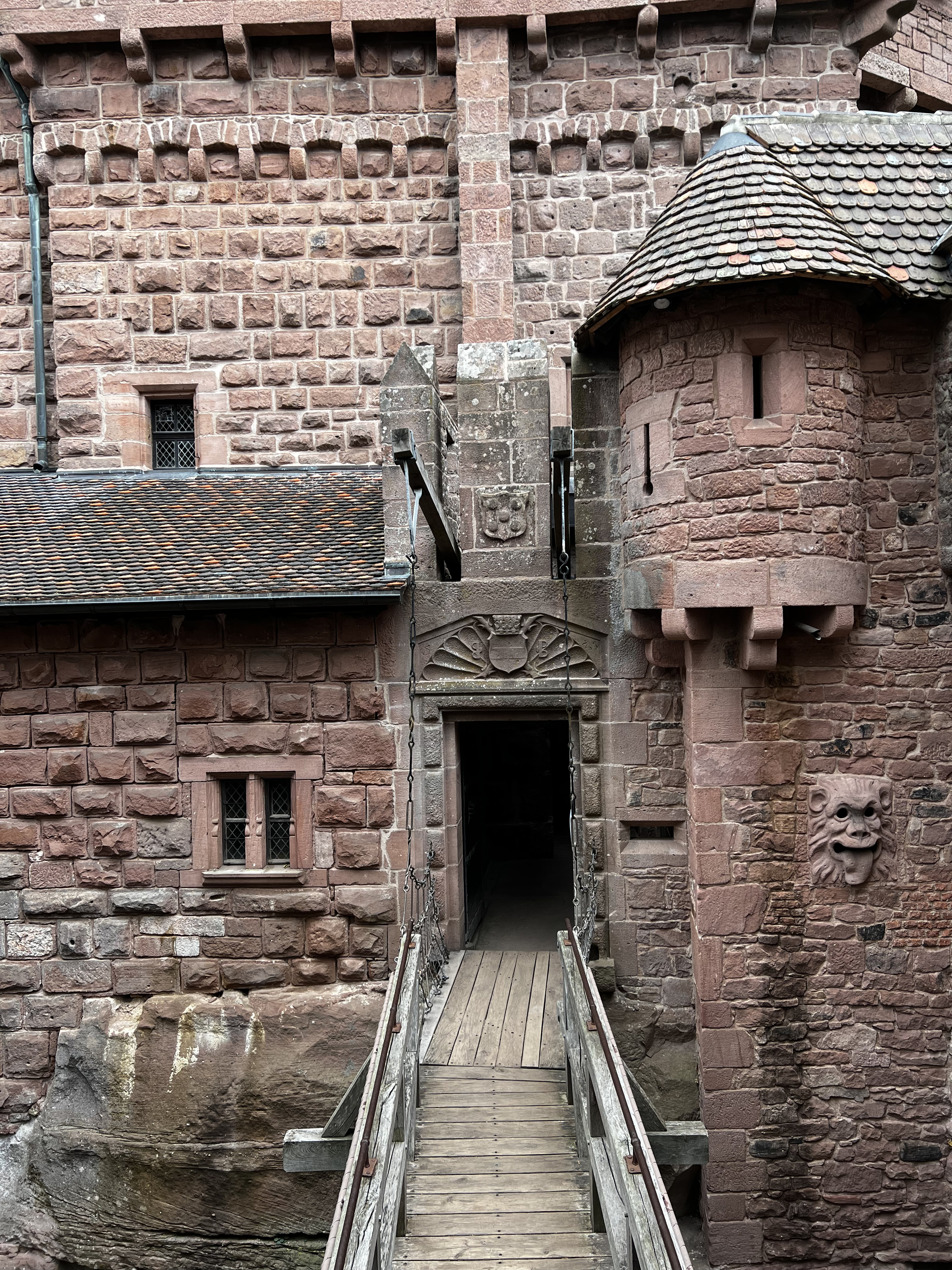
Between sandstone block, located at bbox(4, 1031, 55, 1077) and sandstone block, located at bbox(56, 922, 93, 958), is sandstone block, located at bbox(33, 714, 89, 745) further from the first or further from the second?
sandstone block, located at bbox(4, 1031, 55, 1077)

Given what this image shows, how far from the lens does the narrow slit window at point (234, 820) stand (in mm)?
7688

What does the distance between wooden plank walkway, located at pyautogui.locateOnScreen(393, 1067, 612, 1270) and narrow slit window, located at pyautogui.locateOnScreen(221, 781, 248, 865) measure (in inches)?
90.6

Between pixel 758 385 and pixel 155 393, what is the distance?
19.4 feet

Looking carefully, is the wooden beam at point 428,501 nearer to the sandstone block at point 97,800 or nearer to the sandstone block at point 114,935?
the sandstone block at point 97,800

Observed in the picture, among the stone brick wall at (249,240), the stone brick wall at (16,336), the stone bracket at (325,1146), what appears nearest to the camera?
the stone bracket at (325,1146)

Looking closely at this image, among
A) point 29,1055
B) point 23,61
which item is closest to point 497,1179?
point 29,1055

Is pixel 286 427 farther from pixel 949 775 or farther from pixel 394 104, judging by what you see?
pixel 949 775

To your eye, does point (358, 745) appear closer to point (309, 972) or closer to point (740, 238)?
point (309, 972)

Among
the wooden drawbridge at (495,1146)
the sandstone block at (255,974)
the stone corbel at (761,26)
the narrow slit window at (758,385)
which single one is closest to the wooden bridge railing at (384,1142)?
the wooden drawbridge at (495,1146)

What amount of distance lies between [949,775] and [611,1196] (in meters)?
3.66

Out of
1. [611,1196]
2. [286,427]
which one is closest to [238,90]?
[286,427]

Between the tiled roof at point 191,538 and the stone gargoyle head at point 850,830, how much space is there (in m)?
3.15

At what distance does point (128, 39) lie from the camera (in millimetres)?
9312

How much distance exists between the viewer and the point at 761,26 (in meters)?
9.34
